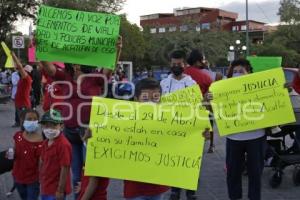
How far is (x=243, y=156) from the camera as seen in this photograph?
5.80 meters

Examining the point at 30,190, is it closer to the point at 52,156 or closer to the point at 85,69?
the point at 52,156

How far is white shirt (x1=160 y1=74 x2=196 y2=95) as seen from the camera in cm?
630

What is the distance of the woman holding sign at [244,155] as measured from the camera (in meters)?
5.64

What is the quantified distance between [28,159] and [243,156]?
7.30ft

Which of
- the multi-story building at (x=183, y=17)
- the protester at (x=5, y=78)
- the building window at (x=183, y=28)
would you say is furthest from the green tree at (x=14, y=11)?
the multi-story building at (x=183, y=17)

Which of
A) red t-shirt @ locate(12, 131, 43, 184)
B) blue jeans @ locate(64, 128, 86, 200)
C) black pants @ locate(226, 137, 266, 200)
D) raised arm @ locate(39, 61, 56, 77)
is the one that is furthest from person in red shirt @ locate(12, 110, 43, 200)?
black pants @ locate(226, 137, 266, 200)

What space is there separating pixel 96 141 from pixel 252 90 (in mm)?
2276

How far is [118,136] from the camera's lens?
13.4 ft

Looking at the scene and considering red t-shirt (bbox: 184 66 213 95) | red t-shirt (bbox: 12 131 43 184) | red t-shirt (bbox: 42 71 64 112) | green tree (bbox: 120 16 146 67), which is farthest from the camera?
green tree (bbox: 120 16 146 67)

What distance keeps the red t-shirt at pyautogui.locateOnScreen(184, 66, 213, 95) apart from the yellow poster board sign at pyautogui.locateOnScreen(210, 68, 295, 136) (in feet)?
3.39

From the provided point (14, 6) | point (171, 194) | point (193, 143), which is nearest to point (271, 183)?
point (171, 194)

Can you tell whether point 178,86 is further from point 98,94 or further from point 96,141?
point 96,141

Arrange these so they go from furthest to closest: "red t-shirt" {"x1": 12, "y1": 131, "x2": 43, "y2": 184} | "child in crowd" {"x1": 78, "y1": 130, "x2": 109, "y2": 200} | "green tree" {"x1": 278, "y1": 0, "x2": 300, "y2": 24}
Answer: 1. "green tree" {"x1": 278, "y1": 0, "x2": 300, "y2": 24}
2. "red t-shirt" {"x1": 12, "y1": 131, "x2": 43, "y2": 184}
3. "child in crowd" {"x1": 78, "y1": 130, "x2": 109, "y2": 200}

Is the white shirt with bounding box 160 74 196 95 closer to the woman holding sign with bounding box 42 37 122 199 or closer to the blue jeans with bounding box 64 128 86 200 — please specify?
the woman holding sign with bounding box 42 37 122 199
